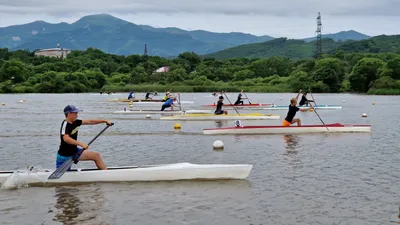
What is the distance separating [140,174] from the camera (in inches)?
566

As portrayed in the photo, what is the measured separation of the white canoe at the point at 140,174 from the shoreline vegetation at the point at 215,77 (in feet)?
294

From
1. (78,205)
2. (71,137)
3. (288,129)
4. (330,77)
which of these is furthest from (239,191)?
(330,77)

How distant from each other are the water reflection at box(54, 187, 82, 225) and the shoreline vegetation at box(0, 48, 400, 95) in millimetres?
92070

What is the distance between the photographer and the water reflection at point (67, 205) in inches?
444

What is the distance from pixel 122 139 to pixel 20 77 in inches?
4690

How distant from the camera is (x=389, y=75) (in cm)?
10631

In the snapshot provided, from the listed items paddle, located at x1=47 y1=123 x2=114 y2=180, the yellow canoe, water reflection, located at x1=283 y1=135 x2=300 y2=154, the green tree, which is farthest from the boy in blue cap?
the green tree

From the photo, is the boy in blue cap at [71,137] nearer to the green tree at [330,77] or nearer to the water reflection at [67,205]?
the water reflection at [67,205]

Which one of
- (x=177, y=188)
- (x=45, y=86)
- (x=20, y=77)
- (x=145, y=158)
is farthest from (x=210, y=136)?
(x=20, y=77)

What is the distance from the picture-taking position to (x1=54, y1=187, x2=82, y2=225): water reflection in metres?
11.3

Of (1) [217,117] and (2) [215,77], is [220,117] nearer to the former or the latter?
(1) [217,117]

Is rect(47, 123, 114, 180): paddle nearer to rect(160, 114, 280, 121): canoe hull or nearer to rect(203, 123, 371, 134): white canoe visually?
rect(203, 123, 371, 134): white canoe

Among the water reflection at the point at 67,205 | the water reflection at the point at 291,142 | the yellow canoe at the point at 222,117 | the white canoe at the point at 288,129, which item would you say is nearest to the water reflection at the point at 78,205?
the water reflection at the point at 67,205

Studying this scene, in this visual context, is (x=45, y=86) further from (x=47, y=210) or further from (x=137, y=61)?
(x=47, y=210)
